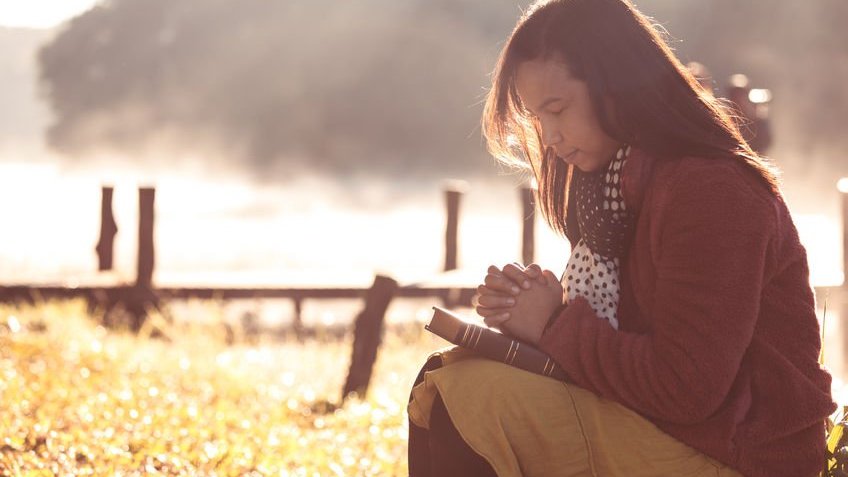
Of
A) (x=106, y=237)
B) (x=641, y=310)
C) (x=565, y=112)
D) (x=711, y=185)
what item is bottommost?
(x=106, y=237)

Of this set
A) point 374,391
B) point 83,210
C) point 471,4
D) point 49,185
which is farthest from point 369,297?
point 471,4

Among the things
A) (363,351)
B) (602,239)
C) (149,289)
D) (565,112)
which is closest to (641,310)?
(602,239)

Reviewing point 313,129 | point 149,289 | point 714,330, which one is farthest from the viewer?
point 313,129

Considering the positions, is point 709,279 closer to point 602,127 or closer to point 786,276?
point 786,276

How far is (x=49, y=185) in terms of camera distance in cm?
3703

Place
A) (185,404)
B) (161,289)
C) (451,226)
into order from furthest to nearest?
(451,226)
(161,289)
(185,404)

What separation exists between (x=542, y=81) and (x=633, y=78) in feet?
0.74

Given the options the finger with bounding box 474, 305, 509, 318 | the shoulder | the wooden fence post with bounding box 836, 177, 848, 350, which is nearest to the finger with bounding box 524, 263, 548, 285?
the finger with bounding box 474, 305, 509, 318

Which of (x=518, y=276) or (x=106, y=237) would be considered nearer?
(x=518, y=276)

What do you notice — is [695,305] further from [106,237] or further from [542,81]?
[106,237]

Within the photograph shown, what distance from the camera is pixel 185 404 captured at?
595 cm

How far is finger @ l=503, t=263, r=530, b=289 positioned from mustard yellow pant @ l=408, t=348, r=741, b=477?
230 millimetres

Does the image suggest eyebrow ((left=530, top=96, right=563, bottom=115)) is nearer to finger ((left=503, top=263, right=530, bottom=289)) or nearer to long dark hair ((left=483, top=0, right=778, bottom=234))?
long dark hair ((left=483, top=0, right=778, bottom=234))

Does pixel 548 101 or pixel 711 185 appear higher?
pixel 548 101
